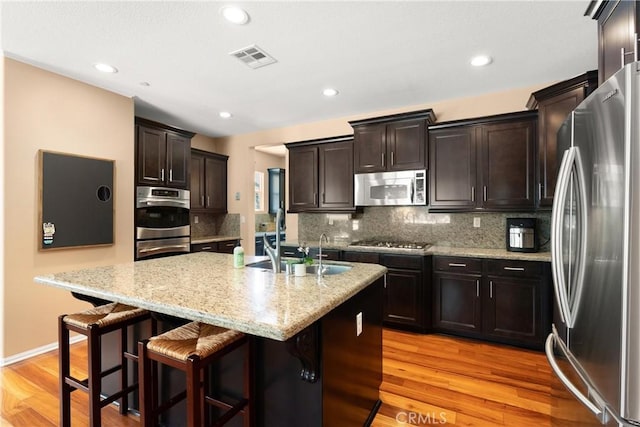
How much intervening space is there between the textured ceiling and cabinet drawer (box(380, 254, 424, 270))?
6.05 feet

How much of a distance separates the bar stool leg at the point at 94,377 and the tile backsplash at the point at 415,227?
3.12 m

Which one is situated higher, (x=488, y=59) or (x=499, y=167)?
(x=488, y=59)

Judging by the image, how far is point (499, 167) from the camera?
333cm

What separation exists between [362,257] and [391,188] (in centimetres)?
90

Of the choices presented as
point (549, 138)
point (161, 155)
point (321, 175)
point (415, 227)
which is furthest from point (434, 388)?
point (161, 155)

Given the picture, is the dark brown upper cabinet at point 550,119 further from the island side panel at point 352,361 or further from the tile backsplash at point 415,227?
the island side panel at point 352,361

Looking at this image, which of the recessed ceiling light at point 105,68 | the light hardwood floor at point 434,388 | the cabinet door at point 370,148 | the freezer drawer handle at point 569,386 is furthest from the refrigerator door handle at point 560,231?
the recessed ceiling light at point 105,68

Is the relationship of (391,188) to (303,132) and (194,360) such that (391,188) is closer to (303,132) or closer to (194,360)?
(303,132)

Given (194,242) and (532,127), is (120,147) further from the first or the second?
(532,127)

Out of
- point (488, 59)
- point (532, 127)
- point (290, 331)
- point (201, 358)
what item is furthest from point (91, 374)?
point (532, 127)

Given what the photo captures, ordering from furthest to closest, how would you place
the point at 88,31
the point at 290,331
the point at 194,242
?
the point at 194,242 → the point at 88,31 → the point at 290,331

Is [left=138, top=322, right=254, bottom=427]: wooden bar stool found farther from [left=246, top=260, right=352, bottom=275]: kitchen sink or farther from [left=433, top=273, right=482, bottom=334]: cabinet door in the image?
[left=433, top=273, right=482, bottom=334]: cabinet door

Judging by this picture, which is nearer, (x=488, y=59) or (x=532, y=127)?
(x=488, y=59)

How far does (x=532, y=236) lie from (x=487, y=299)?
788 millimetres
